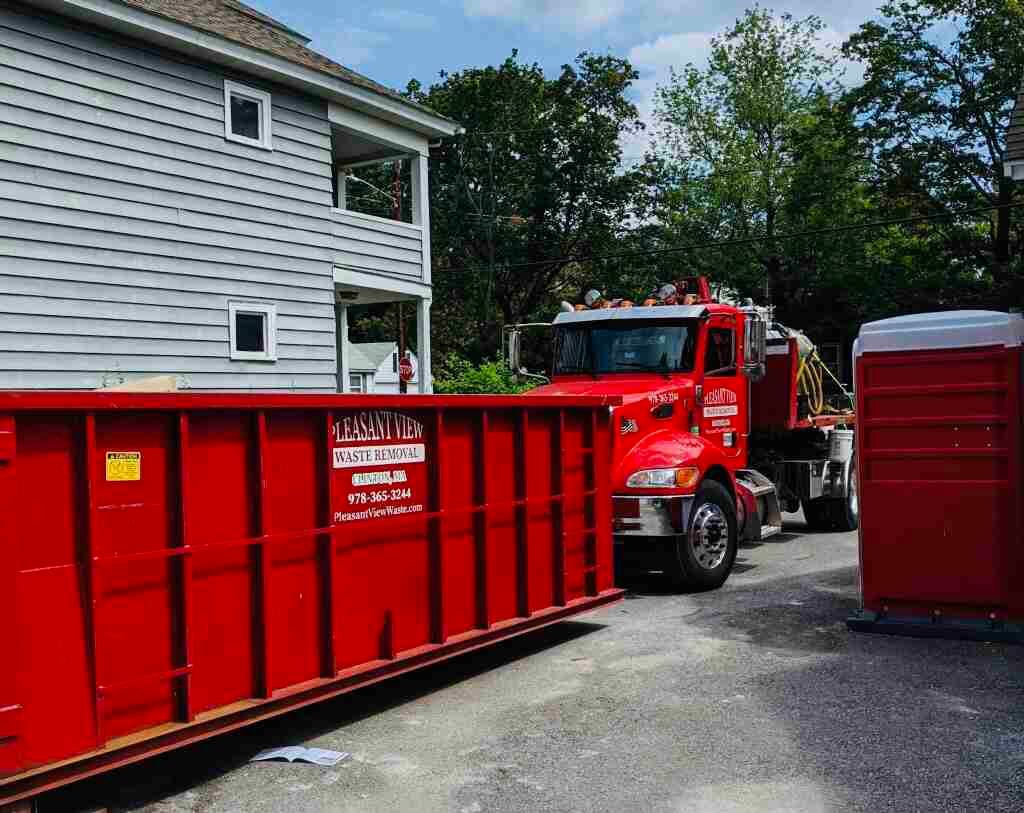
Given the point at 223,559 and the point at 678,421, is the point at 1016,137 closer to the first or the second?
the point at 678,421

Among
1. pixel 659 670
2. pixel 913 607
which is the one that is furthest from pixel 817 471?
pixel 659 670

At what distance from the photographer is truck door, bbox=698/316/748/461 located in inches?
423

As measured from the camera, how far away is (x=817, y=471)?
43.6 ft

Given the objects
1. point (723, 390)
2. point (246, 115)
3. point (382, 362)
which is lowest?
point (723, 390)

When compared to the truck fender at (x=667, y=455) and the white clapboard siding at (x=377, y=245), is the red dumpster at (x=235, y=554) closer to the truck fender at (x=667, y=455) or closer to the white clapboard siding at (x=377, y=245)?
the truck fender at (x=667, y=455)

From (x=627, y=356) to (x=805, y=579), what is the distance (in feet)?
9.29

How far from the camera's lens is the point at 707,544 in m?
9.67

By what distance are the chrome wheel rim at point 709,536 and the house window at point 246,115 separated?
24.5 ft

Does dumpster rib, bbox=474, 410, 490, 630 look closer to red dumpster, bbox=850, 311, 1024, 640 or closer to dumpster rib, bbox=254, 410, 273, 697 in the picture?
dumpster rib, bbox=254, 410, 273, 697

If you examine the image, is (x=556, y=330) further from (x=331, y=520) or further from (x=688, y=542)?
(x=331, y=520)

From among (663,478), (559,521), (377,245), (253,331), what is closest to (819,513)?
(663,478)

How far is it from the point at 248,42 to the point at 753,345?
23.5 feet

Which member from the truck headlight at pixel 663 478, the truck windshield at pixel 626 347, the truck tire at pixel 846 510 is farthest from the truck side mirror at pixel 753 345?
the truck tire at pixel 846 510

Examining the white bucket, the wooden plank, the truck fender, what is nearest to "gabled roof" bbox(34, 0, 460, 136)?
the wooden plank
